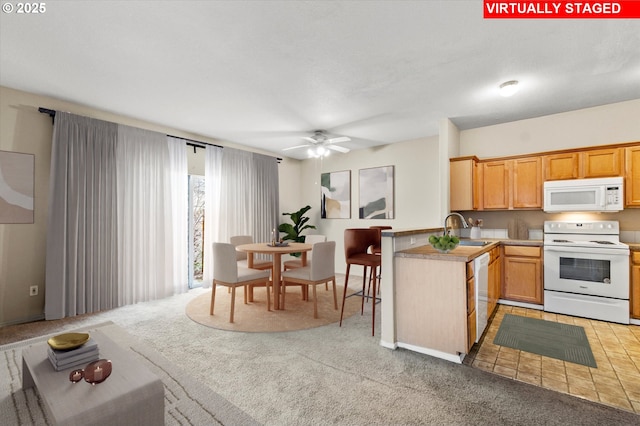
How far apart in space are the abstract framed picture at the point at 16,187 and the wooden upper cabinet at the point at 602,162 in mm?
6648

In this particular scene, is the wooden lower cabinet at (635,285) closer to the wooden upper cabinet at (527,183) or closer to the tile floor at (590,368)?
the tile floor at (590,368)

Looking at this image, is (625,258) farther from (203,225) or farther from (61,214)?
(61,214)

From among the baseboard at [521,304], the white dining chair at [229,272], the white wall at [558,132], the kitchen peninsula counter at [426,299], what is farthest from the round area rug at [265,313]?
the white wall at [558,132]

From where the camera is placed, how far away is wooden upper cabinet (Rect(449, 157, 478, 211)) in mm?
4180

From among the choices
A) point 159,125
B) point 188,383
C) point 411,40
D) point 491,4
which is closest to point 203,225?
point 159,125

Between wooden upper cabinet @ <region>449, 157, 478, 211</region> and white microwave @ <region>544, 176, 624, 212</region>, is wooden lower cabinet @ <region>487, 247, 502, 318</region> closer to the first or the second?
wooden upper cabinet @ <region>449, 157, 478, 211</region>

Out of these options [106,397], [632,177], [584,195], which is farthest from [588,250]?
[106,397]

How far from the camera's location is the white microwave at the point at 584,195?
3.38 metres

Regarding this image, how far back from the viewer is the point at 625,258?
125 inches

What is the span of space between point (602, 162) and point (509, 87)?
168cm

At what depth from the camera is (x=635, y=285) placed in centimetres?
318

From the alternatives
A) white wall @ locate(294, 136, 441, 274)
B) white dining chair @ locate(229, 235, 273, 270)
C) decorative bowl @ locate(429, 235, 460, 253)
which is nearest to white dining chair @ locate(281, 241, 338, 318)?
white dining chair @ locate(229, 235, 273, 270)

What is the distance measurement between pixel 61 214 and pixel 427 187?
5246 mm

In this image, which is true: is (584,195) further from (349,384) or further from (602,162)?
(349,384)
